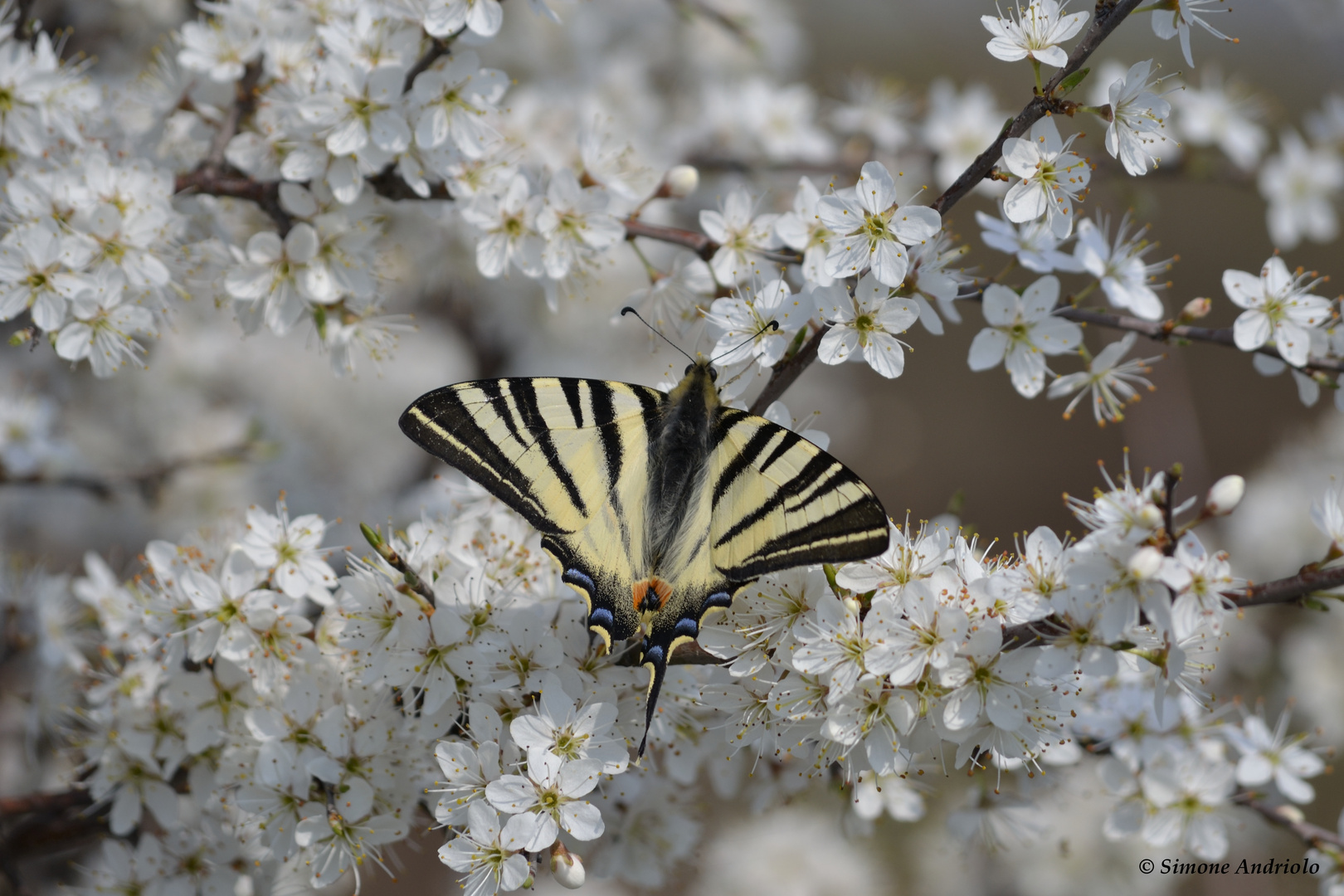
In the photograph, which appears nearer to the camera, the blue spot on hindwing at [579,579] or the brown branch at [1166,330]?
the blue spot on hindwing at [579,579]

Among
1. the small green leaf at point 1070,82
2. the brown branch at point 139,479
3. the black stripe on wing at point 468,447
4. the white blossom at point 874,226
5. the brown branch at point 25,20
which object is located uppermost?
the small green leaf at point 1070,82

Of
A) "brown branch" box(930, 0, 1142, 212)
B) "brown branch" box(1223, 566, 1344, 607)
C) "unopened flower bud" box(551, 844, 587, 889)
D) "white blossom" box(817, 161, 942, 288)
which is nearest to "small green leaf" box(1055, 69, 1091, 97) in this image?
"brown branch" box(930, 0, 1142, 212)

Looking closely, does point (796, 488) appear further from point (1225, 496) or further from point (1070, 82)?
point (1070, 82)

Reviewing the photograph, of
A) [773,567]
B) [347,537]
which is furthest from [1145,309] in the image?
[347,537]

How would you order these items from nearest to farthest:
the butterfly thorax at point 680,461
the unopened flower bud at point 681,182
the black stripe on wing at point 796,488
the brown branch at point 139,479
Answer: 1. the black stripe on wing at point 796,488
2. the butterfly thorax at point 680,461
3. the unopened flower bud at point 681,182
4. the brown branch at point 139,479

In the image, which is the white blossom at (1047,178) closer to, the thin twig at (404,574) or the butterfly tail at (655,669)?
the butterfly tail at (655,669)

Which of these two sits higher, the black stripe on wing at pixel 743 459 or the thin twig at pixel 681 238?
the thin twig at pixel 681 238

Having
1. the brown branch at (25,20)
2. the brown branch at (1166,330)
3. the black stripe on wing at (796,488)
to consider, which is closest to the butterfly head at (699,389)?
the black stripe on wing at (796,488)
